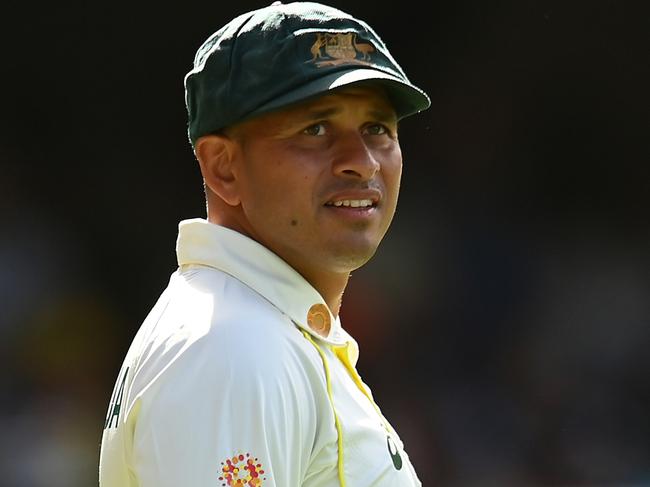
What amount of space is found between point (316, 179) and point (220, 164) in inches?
6.5

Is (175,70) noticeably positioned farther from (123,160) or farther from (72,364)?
(72,364)

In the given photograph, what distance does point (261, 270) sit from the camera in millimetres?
1716

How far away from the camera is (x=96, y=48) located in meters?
5.26

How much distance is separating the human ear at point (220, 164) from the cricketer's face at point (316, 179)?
0.02 m

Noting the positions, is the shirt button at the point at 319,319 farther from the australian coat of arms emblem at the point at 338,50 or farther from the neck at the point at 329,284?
the australian coat of arms emblem at the point at 338,50

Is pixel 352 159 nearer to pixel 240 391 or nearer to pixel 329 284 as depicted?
pixel 329 284

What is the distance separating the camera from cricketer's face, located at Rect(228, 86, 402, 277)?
1748 mm

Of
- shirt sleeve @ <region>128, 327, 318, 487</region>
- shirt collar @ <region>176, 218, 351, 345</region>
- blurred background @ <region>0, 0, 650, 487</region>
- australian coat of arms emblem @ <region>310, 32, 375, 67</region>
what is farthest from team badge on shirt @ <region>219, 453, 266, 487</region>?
blurred background @ <region>0, 0, 650, 487</region>

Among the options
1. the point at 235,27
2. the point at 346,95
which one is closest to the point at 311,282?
the point at 346,95

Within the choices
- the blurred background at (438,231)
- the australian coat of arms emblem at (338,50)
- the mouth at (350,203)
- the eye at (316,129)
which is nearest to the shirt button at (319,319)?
the mouth at (350,203)

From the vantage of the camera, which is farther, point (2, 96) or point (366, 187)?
point (2, 96)

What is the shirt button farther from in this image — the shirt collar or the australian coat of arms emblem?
the australian coat of arms emblem

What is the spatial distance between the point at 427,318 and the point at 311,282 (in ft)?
12.7

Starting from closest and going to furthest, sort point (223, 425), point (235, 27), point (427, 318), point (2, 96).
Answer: point (223, 425)
point (235, 27)
point (2, 96)
point (427, 318)
